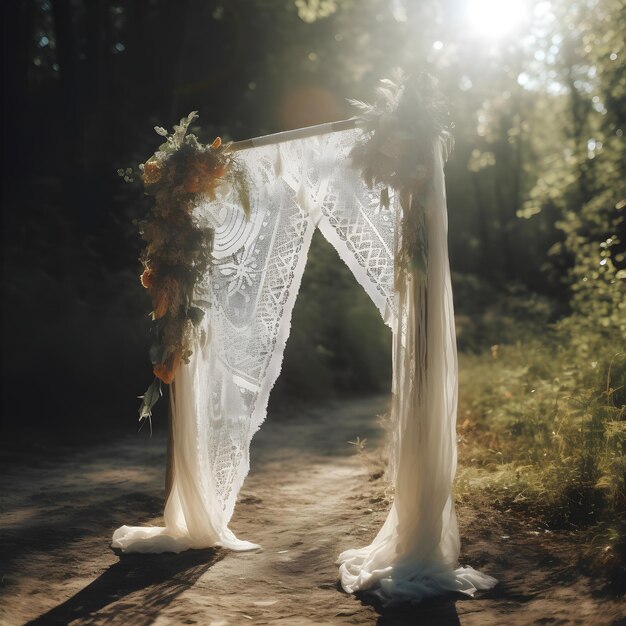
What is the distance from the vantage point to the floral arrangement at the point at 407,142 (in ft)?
14.0

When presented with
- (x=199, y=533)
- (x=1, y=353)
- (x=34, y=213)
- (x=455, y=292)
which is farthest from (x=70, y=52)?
(x=455, y=292)

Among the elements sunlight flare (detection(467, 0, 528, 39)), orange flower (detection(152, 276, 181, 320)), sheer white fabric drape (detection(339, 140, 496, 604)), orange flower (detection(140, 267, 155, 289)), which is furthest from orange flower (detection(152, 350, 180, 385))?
sunlight flare (detection(467, 0, 528, 39))

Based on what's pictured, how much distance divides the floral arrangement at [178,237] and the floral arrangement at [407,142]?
113cm

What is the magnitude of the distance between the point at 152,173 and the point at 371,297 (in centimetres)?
176

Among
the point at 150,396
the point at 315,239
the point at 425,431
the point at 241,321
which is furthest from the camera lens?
the point at 315,239

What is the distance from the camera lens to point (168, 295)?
4.98 m

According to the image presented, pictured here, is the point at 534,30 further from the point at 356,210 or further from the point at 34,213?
the point at 356,210

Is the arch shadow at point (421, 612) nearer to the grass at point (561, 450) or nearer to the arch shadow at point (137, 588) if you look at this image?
the grass at point (561, 450)

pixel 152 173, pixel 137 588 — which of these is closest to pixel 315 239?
pixel 152 173

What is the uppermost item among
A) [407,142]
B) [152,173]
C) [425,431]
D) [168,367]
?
[152,173]

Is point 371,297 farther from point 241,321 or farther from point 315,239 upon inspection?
point 315,239

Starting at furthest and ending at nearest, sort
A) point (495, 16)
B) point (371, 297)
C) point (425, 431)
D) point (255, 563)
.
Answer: point (495, 16)
point (255, 563)
point (371, 297)
point (425, 431)

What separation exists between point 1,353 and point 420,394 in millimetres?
7575

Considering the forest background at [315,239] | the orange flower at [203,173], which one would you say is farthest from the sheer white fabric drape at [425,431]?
the orange flower at [203,173]
